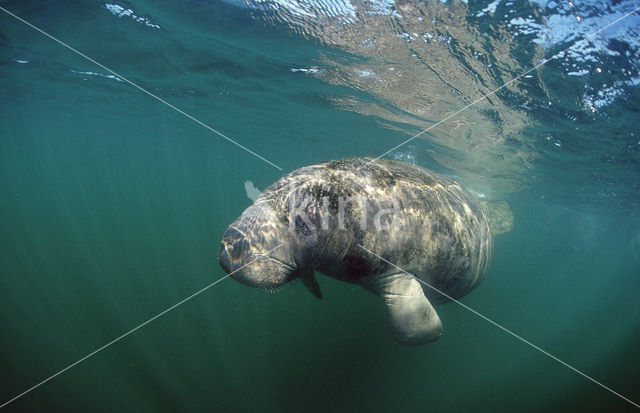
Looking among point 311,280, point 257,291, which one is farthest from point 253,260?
point 257,291

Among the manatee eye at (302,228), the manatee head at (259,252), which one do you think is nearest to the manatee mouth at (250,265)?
the manatee head at (259,252)

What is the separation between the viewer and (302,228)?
306cm

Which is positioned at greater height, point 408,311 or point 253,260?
point 253,260

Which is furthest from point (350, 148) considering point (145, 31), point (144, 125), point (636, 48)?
point (144, 125)

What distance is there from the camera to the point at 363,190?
335 centimetres

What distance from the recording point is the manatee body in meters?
2.96

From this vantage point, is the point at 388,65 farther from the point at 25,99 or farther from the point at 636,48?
the point at 25,99

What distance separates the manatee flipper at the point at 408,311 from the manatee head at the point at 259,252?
1217 millimetres

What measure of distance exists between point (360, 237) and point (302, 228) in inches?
26.2

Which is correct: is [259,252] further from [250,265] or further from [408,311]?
[408,311]

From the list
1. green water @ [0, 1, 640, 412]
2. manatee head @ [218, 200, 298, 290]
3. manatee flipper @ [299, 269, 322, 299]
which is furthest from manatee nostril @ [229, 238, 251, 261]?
green water @ [0, 1, 640, 412]

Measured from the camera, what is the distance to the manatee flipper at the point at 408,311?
3.34 m

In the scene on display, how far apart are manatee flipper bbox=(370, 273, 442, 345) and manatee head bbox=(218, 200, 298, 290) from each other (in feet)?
3.99

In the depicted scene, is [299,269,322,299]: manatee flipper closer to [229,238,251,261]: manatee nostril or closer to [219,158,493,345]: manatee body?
[219,158,493,345]: manatee body
